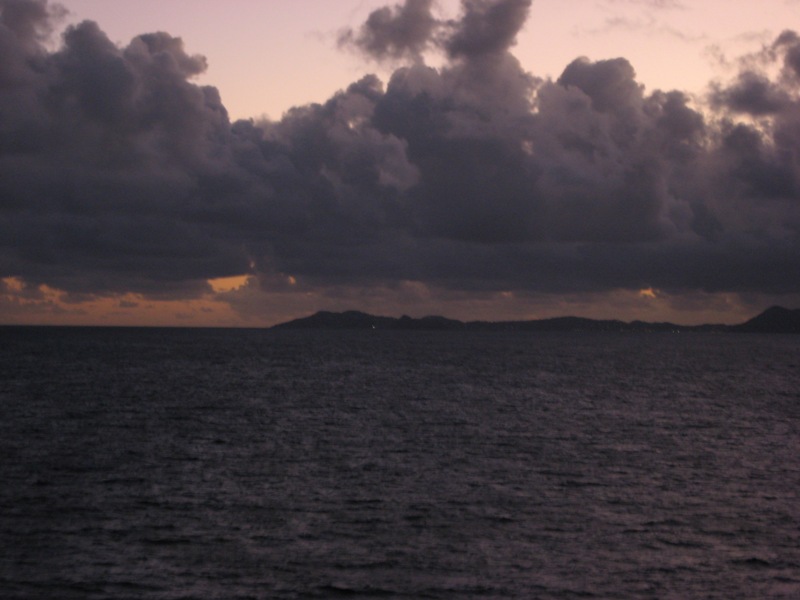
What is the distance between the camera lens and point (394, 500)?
46.9 meters

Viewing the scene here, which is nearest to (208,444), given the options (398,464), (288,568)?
(398,464)

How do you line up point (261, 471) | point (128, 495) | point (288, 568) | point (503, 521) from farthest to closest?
point (261, 471) < point (128, 495) < point (503, 521) < point (288, 568)

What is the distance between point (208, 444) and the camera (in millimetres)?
66438

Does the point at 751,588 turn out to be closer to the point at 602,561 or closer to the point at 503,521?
the point at 602,561

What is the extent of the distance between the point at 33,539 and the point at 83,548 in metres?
2.96

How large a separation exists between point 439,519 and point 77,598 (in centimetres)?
1835

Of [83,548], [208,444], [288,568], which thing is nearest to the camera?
[288,568]

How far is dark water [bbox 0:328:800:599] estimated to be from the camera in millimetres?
34000

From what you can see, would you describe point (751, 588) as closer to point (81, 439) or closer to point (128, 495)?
point (128, 495)

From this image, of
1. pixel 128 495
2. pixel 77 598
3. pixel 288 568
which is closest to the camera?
pixel 77 598

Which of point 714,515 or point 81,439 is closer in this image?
point 714,515

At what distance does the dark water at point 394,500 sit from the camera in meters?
34.0

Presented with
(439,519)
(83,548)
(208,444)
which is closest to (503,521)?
(439,519)

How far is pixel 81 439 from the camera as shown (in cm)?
6825
